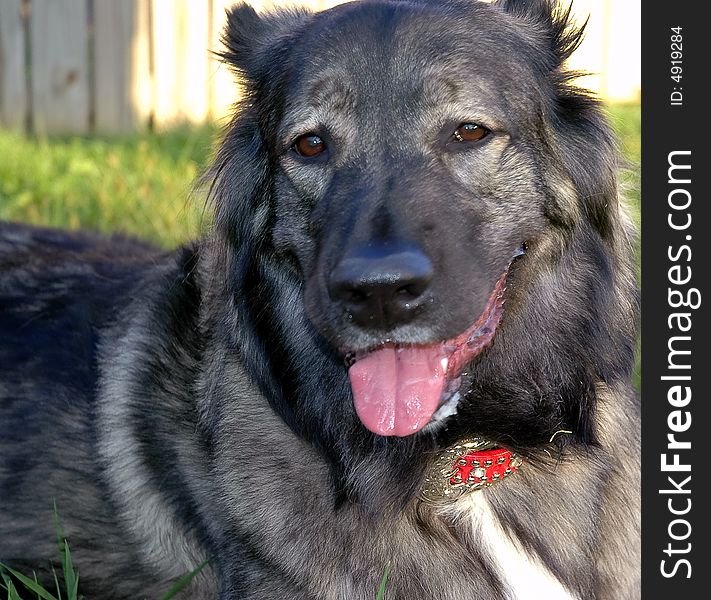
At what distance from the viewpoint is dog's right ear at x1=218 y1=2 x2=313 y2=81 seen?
3.42m

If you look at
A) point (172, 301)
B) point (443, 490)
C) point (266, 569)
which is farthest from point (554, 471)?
point (172, 301)

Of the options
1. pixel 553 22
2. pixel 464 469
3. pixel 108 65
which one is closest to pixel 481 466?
pixel 464 469

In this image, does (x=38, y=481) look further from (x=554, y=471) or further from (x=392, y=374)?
(x=554, y=471)

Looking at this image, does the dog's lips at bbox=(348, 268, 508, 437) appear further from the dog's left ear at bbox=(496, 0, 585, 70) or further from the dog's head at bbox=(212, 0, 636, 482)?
the dog's left ear at bbox=(496, 0, 585, 70)

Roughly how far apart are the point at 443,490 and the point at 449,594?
0.29 meters

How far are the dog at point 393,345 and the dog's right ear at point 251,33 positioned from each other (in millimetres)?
10

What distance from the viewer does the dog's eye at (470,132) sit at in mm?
2980

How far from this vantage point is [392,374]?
2.84m

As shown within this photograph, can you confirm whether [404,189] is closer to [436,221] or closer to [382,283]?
[436,221]

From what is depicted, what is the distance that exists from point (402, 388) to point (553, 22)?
1.31 metres

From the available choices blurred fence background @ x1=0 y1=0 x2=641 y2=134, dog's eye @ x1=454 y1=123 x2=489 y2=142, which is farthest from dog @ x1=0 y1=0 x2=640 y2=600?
blurred fence background @ x1=0 y1=0 x2=641 y2=134

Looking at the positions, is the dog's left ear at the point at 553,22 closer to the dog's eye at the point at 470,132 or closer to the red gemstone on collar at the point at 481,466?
the dog's eye at the point at 470,132

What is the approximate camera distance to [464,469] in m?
3.04

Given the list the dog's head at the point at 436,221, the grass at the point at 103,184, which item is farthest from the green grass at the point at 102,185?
the dog's head at the point at 436,221
